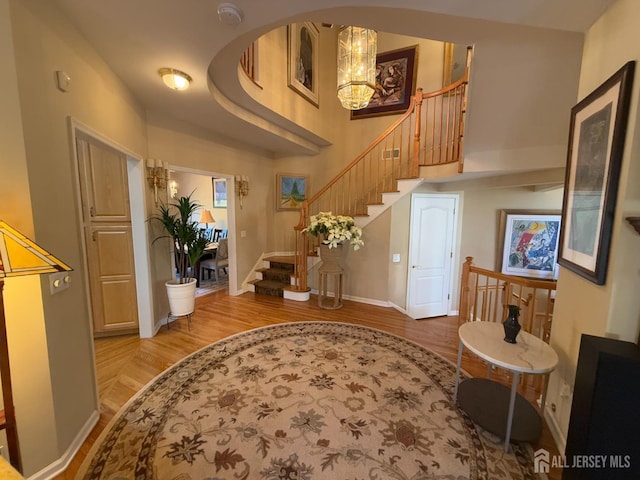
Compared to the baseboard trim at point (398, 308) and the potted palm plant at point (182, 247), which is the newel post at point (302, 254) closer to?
the baseboard trim at point (398, 308)

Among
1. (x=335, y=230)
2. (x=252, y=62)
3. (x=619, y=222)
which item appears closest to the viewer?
(x=619, y=222)

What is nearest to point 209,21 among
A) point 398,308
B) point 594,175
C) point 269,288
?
point 594,175

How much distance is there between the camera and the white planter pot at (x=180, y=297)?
3.28 m

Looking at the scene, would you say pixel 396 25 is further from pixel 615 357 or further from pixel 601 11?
pixel 615 357

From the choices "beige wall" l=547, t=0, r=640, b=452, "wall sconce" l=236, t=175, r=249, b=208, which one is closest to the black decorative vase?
"beige wall" l=547, t=0, r=640, b=452

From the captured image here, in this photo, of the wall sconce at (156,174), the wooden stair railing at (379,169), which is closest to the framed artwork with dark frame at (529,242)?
the wooden stair railing at (379,169)

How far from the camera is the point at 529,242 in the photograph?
448cm

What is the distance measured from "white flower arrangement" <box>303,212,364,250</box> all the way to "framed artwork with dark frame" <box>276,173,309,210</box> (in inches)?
64.4

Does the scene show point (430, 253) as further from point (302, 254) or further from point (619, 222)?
point (619, 222)

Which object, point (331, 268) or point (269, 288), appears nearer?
point (331, 268)

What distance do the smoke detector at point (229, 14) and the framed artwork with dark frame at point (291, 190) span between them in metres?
3.97

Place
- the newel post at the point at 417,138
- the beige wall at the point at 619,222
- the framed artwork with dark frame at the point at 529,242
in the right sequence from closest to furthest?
the beige wall at the point at 619,222 → the newel post at the point at 417,138 → the framed artwork with dark frame at the point at 529,242

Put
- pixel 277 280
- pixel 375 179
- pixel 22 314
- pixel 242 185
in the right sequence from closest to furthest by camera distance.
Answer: pixel 22 314 < pixel 242 185 < pixel 375 179 < pixel 277 280

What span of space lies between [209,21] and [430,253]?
422 cm
